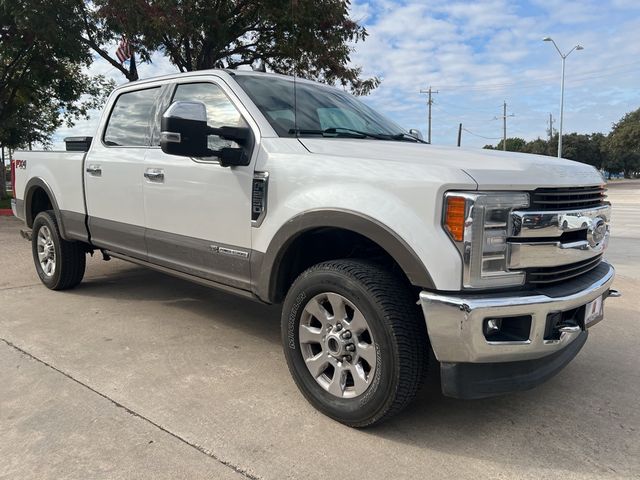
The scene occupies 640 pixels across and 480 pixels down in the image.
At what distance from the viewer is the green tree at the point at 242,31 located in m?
9.22

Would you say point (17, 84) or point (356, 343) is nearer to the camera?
point (356, 343)

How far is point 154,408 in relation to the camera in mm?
3008

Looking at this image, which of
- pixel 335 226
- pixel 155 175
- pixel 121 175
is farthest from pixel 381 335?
pixel 121 175

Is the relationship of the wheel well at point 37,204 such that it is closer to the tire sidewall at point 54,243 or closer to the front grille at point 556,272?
the tire sidewall at point 54,243

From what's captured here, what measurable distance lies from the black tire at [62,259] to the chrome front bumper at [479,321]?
421 cm

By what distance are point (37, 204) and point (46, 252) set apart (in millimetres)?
694

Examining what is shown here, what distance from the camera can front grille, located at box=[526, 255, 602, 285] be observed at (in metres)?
2.55

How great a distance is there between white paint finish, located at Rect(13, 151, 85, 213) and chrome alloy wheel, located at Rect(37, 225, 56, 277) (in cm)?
51

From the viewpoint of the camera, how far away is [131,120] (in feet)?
15.2

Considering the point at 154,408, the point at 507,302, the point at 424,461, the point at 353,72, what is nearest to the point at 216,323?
the point at 154,408

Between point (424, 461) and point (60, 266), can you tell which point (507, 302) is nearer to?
point (424, 461)

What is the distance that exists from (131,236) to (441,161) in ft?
9.22

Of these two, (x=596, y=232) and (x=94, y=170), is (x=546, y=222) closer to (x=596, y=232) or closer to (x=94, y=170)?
(x=596, y=232)

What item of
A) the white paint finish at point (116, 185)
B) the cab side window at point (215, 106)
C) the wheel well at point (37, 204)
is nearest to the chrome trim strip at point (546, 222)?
the cab side window at point (215, 106)
